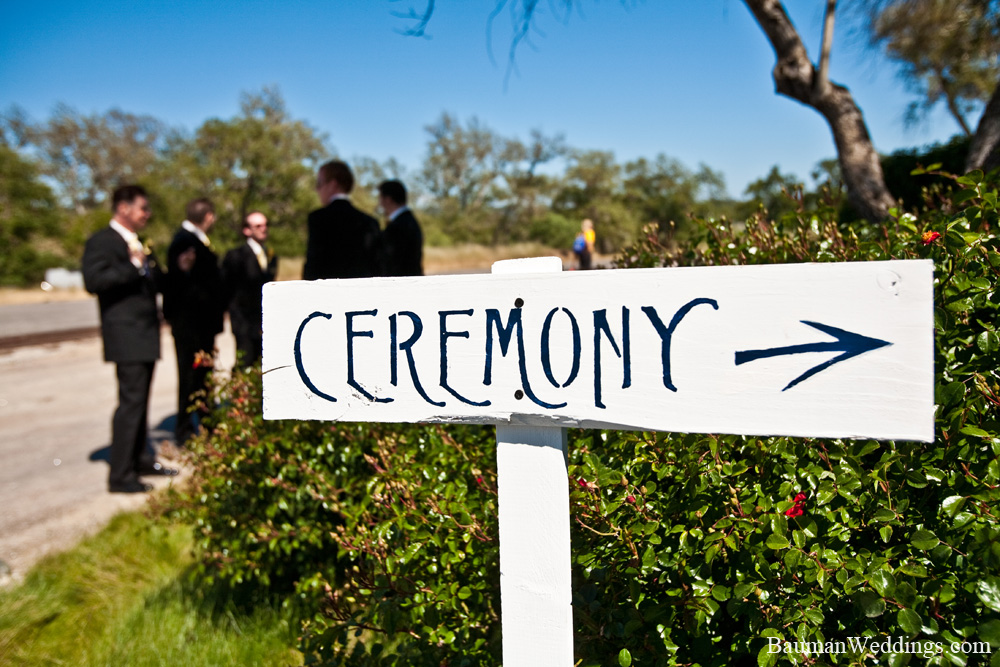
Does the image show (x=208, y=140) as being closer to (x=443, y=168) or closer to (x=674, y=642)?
(x=443, y=168)

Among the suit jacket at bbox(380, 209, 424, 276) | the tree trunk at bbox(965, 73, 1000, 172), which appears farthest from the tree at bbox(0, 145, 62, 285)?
the tree trunk at bbox(965, 73, 1000, 172)

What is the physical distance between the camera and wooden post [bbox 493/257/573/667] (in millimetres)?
1123

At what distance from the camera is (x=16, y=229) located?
3347cm

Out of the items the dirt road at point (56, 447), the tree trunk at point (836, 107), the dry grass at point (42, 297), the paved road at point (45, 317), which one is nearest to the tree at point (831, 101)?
the tree trunk at point (836, 107)

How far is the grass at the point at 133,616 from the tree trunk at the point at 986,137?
395 centimetres

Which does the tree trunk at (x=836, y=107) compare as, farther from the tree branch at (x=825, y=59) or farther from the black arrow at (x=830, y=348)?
the black arrow at (x=830, y=348)

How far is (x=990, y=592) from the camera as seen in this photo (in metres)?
1.07

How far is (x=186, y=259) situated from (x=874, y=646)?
4.51 m

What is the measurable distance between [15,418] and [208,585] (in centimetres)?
508

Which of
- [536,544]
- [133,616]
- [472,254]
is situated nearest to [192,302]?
[133,616]

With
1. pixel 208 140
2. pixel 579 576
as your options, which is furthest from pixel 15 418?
pixel 208 140

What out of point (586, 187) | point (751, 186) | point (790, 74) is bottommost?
point (790, 74)

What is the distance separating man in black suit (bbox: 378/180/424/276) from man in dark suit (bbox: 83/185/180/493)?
4.72ft

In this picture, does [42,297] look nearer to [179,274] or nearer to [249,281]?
[249,281]
